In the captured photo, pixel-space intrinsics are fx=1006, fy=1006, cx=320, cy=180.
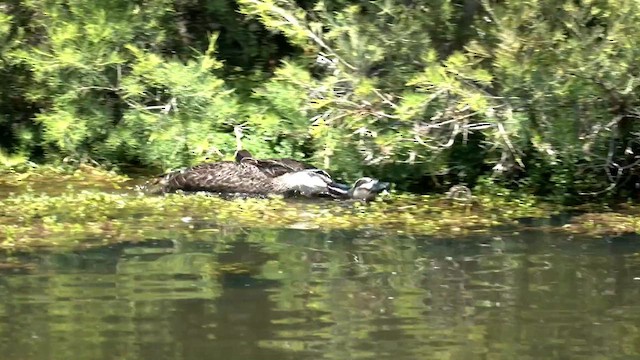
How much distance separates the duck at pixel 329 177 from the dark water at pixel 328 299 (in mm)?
1949

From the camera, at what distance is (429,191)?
1255cm

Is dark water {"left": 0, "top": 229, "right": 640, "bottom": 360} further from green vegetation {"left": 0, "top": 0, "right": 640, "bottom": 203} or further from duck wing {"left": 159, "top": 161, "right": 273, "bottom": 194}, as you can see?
duck wing {"left": 159, "top": 161, "right": 273, "bottom": 194}

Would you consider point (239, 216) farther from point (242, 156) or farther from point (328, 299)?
point (328, 299)

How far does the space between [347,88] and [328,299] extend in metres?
5.04

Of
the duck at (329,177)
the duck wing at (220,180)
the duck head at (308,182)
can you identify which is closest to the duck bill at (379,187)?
the duck at (329,177)

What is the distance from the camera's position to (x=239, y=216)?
35.9 feet

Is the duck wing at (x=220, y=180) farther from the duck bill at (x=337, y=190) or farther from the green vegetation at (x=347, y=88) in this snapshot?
the green vegetation at (x=347, y=88)

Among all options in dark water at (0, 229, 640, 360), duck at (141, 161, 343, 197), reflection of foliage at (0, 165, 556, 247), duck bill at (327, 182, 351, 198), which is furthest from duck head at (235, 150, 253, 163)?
dark water at (0, 229, 640, 360)

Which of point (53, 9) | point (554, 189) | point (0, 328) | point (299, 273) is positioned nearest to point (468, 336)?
point (299, 273)

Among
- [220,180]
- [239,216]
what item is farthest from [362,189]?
[220,180]

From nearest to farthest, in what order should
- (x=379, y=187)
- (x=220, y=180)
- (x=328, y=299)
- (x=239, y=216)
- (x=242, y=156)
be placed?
1. (x=328, y=299)
2. (x=239, y=216)
3. (x=379, y=187)
4. (x=220, y=180)
5. (x=242, y=156)

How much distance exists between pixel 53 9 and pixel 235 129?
10.1ft

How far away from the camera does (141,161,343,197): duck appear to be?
12.2 metres

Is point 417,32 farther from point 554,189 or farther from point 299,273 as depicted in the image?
point 299,273
